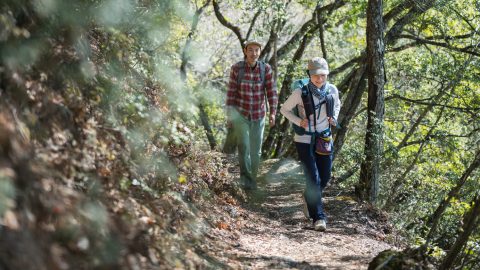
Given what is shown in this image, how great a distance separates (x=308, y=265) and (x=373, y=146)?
365 cm

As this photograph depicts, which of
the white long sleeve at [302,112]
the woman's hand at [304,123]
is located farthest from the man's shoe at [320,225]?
the woman's hand at [304,123]

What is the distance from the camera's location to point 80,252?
3.49 m

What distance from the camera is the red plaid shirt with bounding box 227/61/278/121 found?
8664 mm

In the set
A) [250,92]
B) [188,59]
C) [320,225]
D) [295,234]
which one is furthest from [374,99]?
[188,59]

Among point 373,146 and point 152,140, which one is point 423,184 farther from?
point 152,140

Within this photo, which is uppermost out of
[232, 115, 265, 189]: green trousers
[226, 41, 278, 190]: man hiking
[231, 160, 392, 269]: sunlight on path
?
[226, 41, 278, 190]: man hiking

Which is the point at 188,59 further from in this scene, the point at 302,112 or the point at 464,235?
the point at 464,235

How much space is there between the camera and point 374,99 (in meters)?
8.80

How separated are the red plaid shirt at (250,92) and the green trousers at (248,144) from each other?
0.13 m

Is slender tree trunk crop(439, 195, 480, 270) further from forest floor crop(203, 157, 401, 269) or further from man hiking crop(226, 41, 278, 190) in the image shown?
man hiking crop(226, 41, 278, 190)

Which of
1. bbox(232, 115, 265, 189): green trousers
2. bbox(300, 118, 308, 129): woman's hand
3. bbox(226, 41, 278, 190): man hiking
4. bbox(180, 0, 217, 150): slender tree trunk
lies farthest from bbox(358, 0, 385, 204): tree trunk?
bbox(180, 0, 217, 150): slender tree trunk

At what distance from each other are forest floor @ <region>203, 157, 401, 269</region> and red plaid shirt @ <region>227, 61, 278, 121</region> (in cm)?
148

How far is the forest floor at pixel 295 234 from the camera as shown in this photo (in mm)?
5777

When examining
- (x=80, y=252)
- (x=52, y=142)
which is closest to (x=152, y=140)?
(x=52, y=142)
